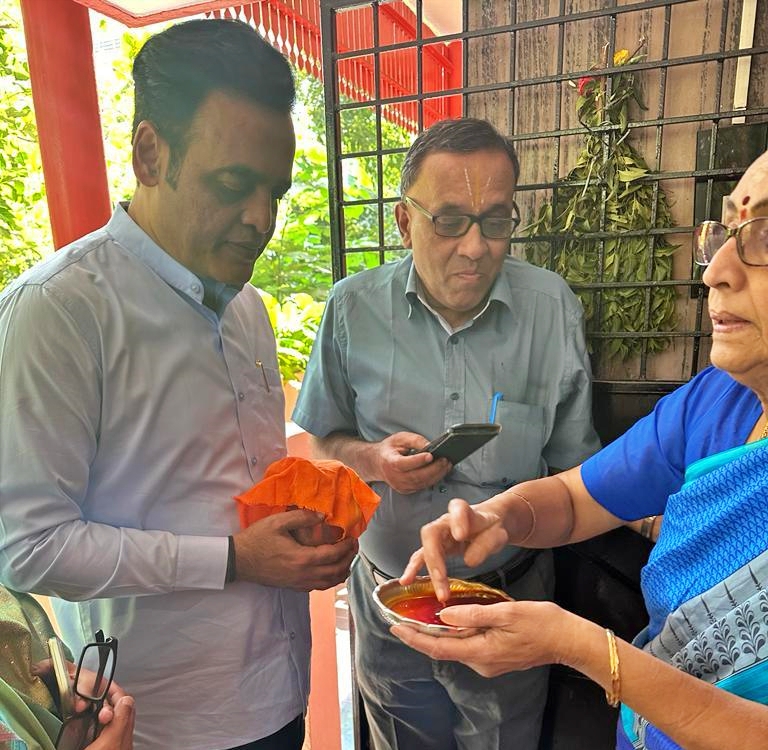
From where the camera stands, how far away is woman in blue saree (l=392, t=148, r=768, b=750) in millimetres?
537

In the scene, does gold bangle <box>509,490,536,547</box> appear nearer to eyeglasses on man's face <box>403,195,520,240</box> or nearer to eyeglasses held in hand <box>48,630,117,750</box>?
eyeglasses on man's face <box>403,195,520,240</box>

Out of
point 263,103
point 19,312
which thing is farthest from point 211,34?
point 19,312

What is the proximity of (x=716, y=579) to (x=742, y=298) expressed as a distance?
30 cm

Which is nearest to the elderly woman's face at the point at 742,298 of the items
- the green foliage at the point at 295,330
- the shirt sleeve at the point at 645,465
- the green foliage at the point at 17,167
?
the shirt sleeve at the point at 645,465

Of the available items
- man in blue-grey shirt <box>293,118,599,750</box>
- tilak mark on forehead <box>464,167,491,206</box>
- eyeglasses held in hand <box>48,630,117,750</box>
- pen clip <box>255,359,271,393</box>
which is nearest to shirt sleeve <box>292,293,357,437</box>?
man in blue-grey shirt <box>293,118,599,750</box>

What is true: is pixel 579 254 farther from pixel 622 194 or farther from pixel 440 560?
pixel 440 560

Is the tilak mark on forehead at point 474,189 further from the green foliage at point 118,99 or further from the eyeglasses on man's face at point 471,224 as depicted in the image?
the green foliage at point 118,99

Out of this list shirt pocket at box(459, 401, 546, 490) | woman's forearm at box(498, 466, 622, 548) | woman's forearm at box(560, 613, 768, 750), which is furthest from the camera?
shirt pocket at box(459, 401, 546, 490)

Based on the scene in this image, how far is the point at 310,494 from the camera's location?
77cm

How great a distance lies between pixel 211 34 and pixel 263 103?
0.09 metres

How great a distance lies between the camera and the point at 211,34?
63 centimetres

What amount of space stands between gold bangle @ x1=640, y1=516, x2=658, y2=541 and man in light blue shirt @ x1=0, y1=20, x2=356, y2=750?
1.75 ft

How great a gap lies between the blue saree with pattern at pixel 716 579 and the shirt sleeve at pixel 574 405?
291mm

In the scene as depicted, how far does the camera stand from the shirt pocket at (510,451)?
38.2 inches
